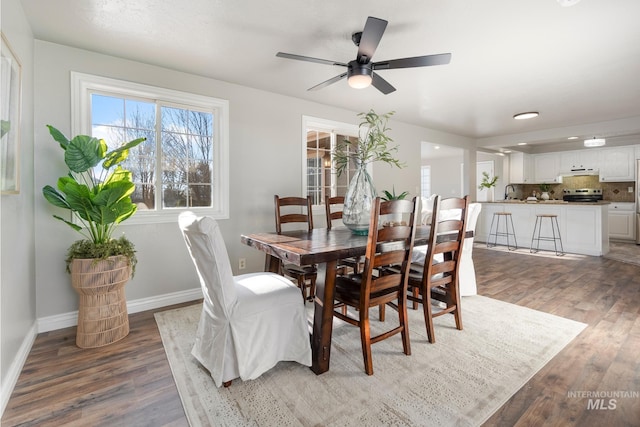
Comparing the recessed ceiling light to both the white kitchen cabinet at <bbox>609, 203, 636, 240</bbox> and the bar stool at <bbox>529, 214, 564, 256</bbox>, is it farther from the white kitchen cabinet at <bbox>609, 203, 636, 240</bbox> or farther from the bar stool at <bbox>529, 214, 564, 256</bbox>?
the white kitchen cabinet at <bbox>609, 203, 636, 240</bbox>

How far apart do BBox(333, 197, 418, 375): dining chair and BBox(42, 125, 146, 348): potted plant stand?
5.53ft

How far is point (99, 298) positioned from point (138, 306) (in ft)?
2.25

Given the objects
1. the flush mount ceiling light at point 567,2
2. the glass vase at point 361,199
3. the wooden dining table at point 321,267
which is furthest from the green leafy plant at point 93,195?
the flush mount ceiling light at point 567,2

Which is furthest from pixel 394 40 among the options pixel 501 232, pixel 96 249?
pixel 501 232

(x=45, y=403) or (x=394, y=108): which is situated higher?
(x=394, y=108)

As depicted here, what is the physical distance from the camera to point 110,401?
5.42 ft

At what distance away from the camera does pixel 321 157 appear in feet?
14.6

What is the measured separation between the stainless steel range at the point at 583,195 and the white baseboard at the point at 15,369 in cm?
993

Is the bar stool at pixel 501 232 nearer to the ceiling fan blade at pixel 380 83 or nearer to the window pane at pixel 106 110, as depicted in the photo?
the ceiling fan blade at pixel 380 83

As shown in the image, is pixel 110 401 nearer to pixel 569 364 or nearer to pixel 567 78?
pixel 569 364

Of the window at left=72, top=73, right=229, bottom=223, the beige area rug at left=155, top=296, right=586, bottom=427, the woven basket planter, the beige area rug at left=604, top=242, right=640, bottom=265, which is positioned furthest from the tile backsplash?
the woven basket planter

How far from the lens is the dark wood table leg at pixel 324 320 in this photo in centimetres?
189

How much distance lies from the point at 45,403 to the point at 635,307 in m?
4.70

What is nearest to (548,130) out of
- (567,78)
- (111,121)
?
(567,78)
